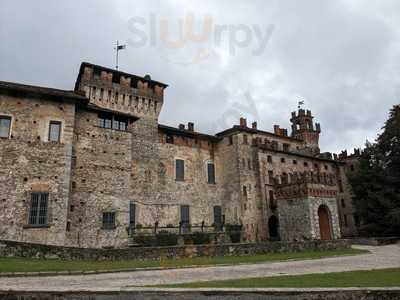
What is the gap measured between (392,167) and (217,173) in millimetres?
18304

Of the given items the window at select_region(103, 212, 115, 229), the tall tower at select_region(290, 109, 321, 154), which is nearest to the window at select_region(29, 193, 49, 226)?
the window at select_region(103, 212, 115, 229)

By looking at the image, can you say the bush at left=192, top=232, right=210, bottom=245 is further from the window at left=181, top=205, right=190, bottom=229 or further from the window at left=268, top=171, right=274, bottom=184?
the window at left=268, top=171, right=274, bottom=184

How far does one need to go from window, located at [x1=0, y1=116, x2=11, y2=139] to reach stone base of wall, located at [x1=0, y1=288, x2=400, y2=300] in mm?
15268

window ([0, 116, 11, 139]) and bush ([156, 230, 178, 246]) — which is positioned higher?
window ([0, 116, 11, 139])

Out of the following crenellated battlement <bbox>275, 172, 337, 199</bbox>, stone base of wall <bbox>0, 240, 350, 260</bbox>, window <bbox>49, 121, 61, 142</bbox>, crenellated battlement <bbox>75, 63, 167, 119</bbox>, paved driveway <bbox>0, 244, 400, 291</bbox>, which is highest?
crenellated battlement <bbox>75, 63, 167, 119</bbox>

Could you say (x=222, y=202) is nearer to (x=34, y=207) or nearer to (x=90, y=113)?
(x=90, y=113)

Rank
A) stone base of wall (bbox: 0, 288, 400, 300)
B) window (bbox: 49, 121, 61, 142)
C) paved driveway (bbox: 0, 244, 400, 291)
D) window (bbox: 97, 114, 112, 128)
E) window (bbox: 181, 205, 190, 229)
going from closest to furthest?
stone base of wall (bbox: 0, 288, 400, 300)
paved driveway (bbox: 0, 244, 400, 291)
window (bbox: 49, 121, 61, 142)
window (bbox: 97, 114, 112, 128)
window (bbox: 181, 205, 190, 229)

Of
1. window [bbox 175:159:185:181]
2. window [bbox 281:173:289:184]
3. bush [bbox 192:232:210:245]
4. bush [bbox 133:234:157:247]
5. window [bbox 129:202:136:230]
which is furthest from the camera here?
window [bbox 281:173:289:184]

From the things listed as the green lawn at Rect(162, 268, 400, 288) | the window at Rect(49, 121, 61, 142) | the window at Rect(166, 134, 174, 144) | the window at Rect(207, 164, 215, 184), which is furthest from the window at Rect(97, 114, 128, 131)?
the green lawn at Rect(162, 268, 400, 288)

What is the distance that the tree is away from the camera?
32.8 meters

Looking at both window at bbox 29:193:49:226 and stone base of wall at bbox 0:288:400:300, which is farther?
window at bbox 29:193:49:226

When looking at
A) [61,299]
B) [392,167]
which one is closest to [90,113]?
[61,299]

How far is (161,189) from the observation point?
2967 centimetres

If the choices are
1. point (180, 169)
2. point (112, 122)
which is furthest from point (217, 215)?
point (112, 122)
